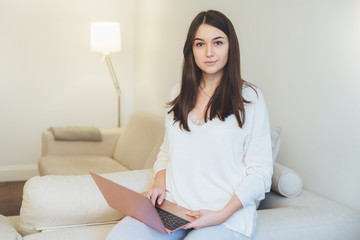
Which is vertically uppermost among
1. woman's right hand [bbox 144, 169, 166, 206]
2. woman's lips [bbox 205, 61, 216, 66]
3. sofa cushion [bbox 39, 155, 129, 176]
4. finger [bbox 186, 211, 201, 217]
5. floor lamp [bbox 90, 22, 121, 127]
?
woman's lips [bbox 205, 61, 216, 66]

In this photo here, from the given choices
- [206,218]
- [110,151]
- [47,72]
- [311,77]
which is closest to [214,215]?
[206,218]

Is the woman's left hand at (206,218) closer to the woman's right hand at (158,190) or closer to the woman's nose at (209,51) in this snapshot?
the woman's right hand at (158,190)

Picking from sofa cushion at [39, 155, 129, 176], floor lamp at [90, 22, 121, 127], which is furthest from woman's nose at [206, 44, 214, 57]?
floor lamp at [90, 22, 121, 127]

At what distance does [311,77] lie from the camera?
74.5 inches

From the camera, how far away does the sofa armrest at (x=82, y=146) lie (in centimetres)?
345

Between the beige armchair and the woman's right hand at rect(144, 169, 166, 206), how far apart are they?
3.03 ft

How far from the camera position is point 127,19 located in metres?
4.36

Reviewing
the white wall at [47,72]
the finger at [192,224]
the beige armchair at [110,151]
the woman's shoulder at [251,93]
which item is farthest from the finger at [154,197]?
the white wall at [47,72]

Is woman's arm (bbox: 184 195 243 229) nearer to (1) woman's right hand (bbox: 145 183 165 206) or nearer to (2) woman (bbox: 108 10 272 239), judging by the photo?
(2) woman (bbox: 108 10 272 239)

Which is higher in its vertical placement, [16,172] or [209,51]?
[209,51]

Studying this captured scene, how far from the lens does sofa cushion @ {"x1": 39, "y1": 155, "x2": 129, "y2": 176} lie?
9.72ft

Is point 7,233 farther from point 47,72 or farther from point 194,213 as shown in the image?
point 47,72

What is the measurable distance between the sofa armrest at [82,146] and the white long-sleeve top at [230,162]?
2.12 metres

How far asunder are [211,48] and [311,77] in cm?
56
